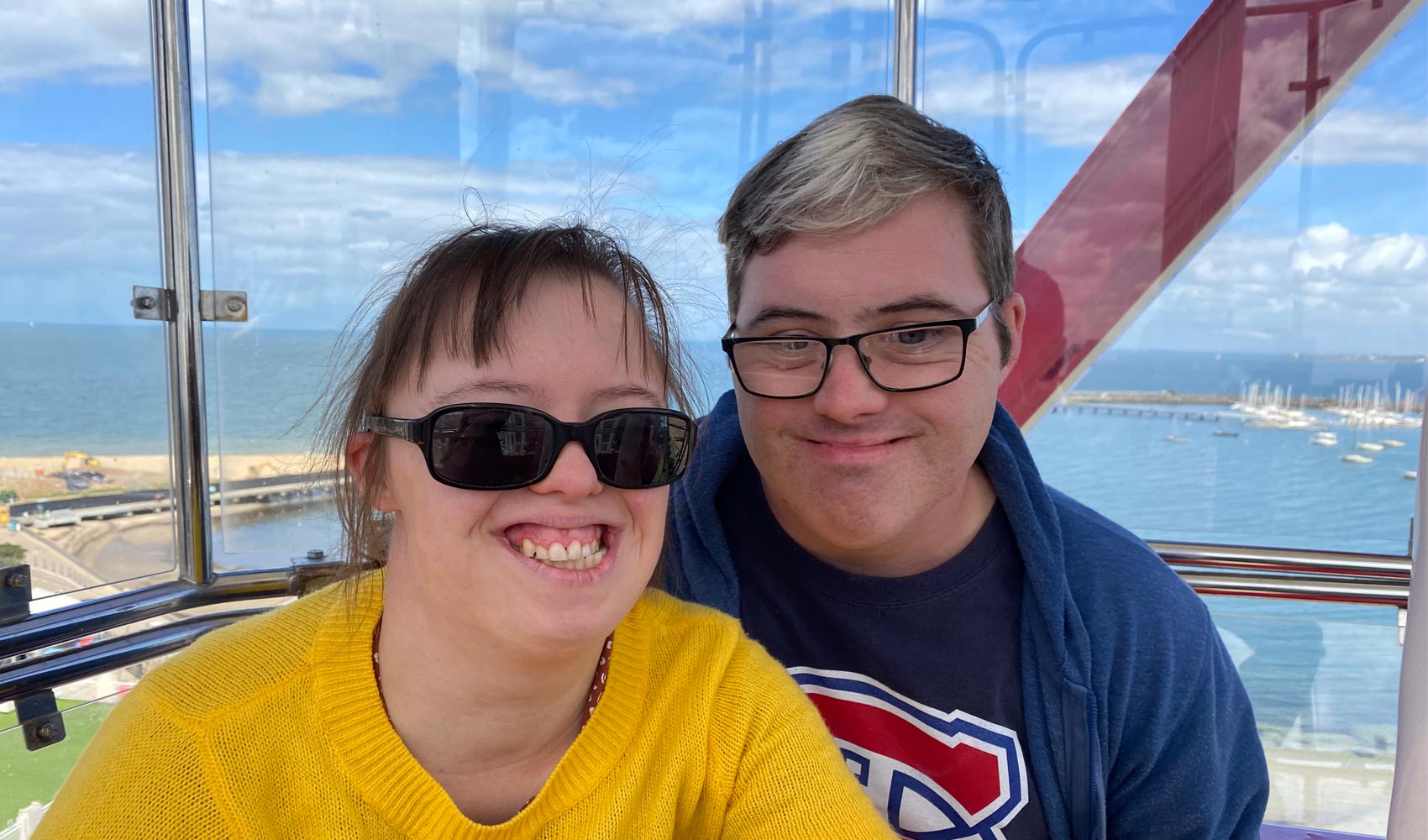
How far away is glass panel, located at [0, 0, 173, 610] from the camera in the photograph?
1.92 meters

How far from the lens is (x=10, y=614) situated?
169cm

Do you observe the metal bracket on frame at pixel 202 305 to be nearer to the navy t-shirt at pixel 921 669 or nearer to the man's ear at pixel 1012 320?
the navy t-shirt at pixel 921 669

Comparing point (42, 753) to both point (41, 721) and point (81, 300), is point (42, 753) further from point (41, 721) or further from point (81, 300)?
point (81, 300)

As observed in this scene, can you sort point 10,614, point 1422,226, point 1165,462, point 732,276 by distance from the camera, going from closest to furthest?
point 10,614 → point 732,276 → point 1422,226 → point 1165,462

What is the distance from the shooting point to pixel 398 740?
1133 mm

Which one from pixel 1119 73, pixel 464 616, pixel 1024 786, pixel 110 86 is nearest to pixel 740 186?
pixel 464 616

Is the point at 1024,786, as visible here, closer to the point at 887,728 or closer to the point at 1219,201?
the point at 887,728

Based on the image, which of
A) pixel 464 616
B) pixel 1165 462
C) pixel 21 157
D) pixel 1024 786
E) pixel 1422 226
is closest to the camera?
pixel 464 616

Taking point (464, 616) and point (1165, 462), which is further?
point (1165, 462)

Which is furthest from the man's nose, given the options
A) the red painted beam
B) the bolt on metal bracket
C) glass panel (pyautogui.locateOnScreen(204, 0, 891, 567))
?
the red painted beam

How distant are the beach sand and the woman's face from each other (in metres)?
0.76

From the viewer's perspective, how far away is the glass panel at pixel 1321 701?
283 centimetres

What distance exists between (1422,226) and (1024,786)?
9.25ft

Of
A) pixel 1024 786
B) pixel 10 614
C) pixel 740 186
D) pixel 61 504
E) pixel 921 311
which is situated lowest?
pixel 1024 786
